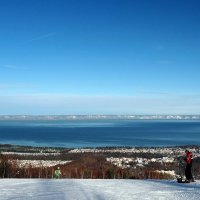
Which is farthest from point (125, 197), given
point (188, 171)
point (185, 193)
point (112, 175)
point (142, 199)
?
point (112, 175)

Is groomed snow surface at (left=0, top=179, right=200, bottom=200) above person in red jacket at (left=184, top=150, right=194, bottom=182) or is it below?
below

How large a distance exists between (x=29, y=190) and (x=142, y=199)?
3749 mm

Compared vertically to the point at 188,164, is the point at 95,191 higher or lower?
lower

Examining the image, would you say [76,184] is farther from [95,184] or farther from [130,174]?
[130,174]

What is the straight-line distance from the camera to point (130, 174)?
77.0ft

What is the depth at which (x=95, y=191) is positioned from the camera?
1371 centimetres

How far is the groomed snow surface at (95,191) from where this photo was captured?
1249cm

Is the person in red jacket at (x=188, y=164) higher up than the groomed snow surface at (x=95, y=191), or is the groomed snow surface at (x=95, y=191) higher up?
the person in red jacket at (x=188, y=164)

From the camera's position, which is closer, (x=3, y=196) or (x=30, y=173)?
(x=3, y=196)

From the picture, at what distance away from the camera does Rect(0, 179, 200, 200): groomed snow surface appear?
12.5 m

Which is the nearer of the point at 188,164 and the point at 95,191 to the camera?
the point at 95,191

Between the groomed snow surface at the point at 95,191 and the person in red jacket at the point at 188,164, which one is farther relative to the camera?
the person in red jacket at the point at 188,164

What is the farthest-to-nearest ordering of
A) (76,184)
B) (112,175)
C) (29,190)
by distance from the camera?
(112,175) → (76,184) → (29,190)

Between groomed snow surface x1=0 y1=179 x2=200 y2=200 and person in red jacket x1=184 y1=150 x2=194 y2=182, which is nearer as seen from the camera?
groomed snow surface x1=0 y1=179 x2=200 y2=200
